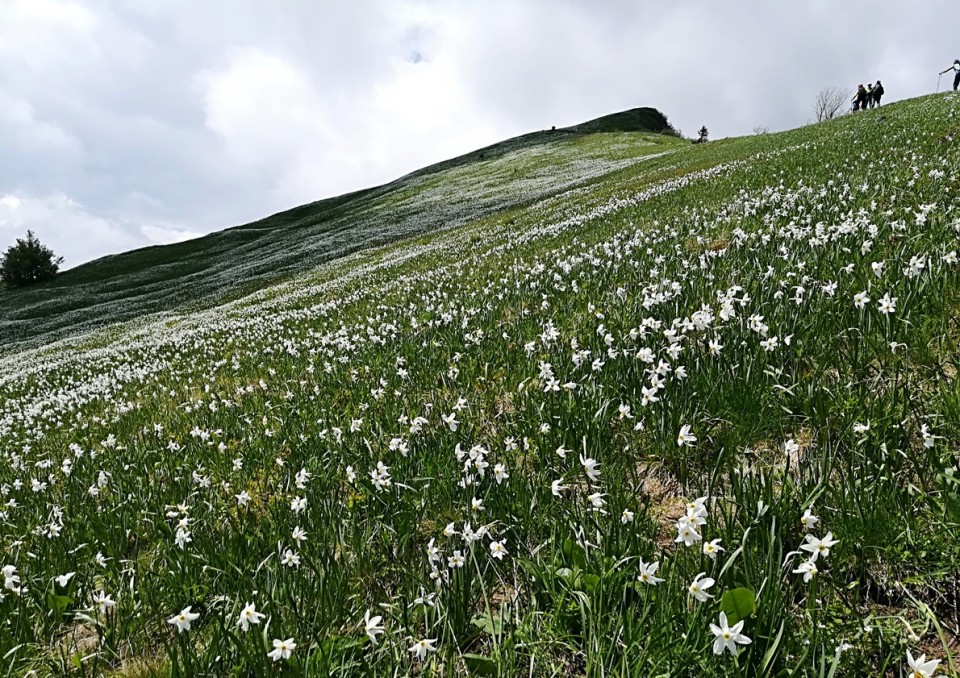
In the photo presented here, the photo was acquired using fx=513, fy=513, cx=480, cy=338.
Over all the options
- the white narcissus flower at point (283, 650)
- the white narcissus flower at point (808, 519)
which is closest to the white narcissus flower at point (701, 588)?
the white narcissus flower at point (808, 519)

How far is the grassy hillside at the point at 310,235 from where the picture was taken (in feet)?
145

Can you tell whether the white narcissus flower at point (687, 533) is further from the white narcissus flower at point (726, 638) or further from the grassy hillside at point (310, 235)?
the grassy hillside at point (310, 235)

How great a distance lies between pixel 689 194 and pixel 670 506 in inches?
647

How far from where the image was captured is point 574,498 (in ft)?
10.1

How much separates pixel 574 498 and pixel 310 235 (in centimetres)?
6943

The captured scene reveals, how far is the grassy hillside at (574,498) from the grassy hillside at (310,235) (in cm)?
3557

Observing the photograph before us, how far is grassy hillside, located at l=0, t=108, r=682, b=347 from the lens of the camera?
145ft

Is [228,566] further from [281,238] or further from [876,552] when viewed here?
[281,238]

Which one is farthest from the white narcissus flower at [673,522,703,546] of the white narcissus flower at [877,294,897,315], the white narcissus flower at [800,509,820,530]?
the white narcissus flower at [877,294,897,315]

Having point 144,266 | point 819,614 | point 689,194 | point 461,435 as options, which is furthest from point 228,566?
point 144,266

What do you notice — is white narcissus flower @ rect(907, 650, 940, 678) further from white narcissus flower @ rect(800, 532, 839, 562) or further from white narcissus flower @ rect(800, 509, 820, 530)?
white narcissus flower @ rect(800, 509, 820, 530)

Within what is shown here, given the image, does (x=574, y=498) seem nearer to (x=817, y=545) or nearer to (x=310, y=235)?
(x=817, y=545)

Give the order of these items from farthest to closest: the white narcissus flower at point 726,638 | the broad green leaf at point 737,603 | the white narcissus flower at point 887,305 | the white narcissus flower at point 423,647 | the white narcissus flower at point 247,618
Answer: the white narcissus flower at point 887,305 < the white narcissus flower at point 247,618 < the white narcissus flower at point 423,647 < the broad green leaf at point 737,603 < the white narcissus flower at point 726,638

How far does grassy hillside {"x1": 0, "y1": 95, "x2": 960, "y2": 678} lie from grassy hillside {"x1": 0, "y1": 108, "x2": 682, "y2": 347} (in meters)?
35.6
